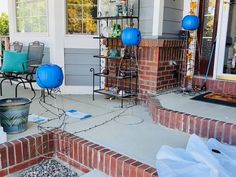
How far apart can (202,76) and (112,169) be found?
262 centimetres

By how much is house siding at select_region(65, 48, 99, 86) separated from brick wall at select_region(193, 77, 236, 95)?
175 centimetres

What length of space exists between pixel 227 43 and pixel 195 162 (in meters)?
2.76

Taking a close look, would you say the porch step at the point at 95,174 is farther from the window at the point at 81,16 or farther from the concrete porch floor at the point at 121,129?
the window at the point at 81,16

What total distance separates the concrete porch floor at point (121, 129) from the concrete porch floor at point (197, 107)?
299mm

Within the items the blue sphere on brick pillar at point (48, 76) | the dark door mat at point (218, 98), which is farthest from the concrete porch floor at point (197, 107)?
the blue sphere on brick pillar at point (48, 76)

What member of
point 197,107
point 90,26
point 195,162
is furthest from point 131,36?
point 195,162

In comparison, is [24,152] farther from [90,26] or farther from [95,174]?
[90,26]

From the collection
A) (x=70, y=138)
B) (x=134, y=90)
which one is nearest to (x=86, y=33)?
(x=134, y=90)

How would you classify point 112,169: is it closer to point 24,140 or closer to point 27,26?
point 24,140

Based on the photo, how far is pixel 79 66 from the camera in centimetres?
453

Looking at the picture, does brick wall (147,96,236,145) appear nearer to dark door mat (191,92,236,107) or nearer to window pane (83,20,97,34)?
dark door mat (191,92,236,107)

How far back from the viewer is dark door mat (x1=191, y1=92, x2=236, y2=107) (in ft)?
10.8

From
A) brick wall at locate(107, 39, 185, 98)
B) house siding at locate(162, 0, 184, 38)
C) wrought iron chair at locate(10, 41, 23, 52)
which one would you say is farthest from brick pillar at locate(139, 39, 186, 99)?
wrought iron chair at locate(10, 41, 23, 52)

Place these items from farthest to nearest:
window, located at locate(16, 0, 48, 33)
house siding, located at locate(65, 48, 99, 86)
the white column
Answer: window, located at locate(16, 0, 48, 33) < house siding, located at locate(65, 48, 99, 86) < the white column
